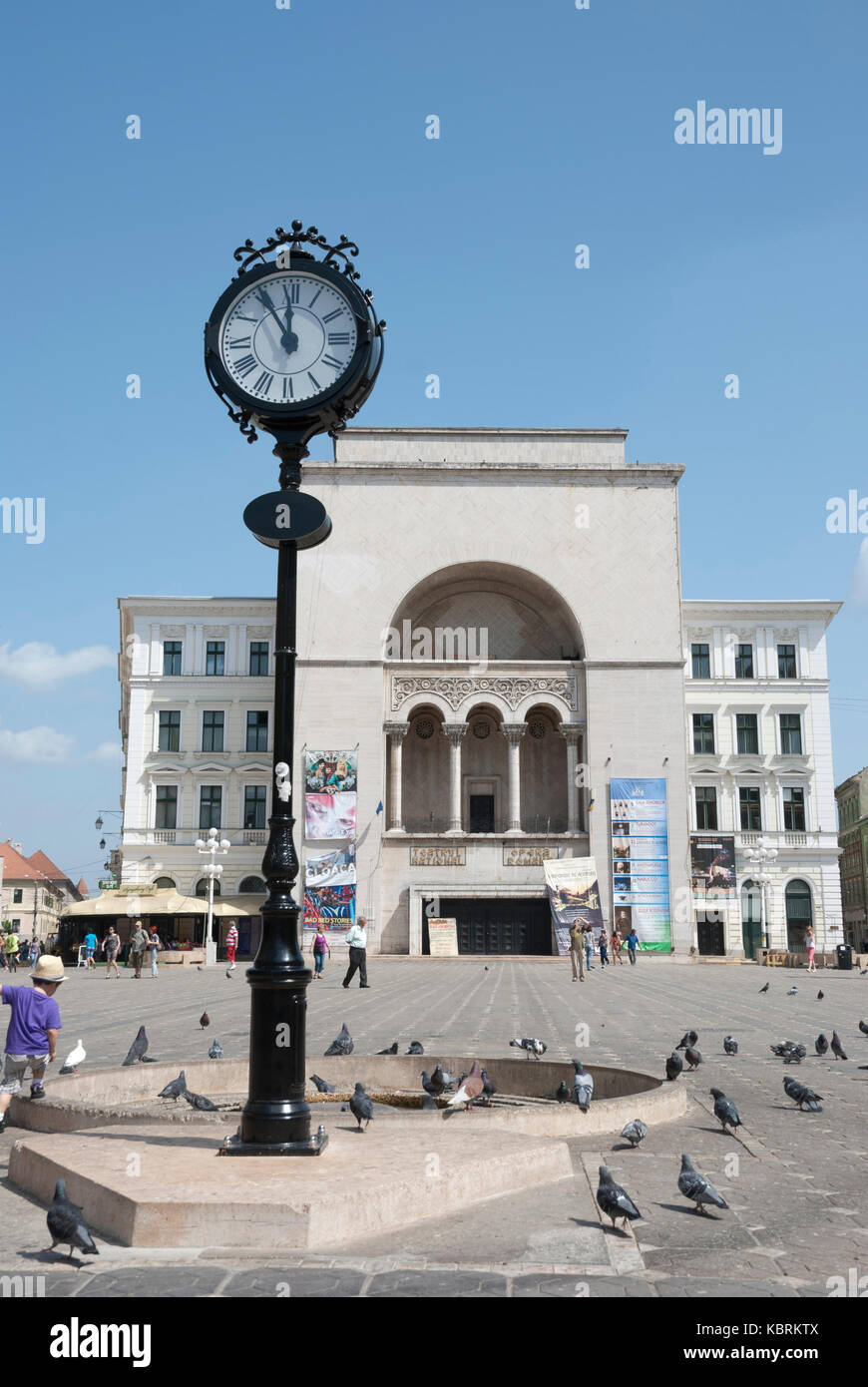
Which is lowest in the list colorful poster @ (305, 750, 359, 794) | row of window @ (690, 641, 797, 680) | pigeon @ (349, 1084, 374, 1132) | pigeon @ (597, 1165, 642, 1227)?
pigeon @ (597, 1165, 642, 1227)

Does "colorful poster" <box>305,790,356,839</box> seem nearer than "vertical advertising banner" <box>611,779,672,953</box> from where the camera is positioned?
No

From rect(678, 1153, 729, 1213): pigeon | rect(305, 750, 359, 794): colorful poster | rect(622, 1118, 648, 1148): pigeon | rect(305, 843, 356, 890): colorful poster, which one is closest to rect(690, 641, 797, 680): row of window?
rect(305, 750, 359, 794): colorful poster

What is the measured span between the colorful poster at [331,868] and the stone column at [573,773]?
9.39 metres

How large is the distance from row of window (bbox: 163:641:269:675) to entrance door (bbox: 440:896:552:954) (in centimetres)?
1460

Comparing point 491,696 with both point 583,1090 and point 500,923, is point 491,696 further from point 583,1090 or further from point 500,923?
point 583,1090

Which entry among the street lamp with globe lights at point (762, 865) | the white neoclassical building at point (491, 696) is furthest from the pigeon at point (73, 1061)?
the street lamp with globe lights at point (762, 865)

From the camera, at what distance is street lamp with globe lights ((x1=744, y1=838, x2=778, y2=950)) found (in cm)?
4669

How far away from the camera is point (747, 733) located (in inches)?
2167

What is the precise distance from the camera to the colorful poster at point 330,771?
159 feet

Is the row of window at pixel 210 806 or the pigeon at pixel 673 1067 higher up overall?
the row of window at pixel 210 806

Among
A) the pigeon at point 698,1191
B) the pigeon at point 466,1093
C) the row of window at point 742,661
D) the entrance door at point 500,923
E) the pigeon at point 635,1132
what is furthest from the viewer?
the row of window at point 742,661

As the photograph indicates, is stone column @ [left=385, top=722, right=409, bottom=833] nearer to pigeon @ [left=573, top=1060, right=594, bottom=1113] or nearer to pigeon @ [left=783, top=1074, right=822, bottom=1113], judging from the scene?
pigeon @ [left=783, top=1074, right=822, bottom=1113]

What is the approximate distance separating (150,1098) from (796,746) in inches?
1910

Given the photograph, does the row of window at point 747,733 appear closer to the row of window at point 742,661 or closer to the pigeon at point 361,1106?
the row of window at point 742,661
